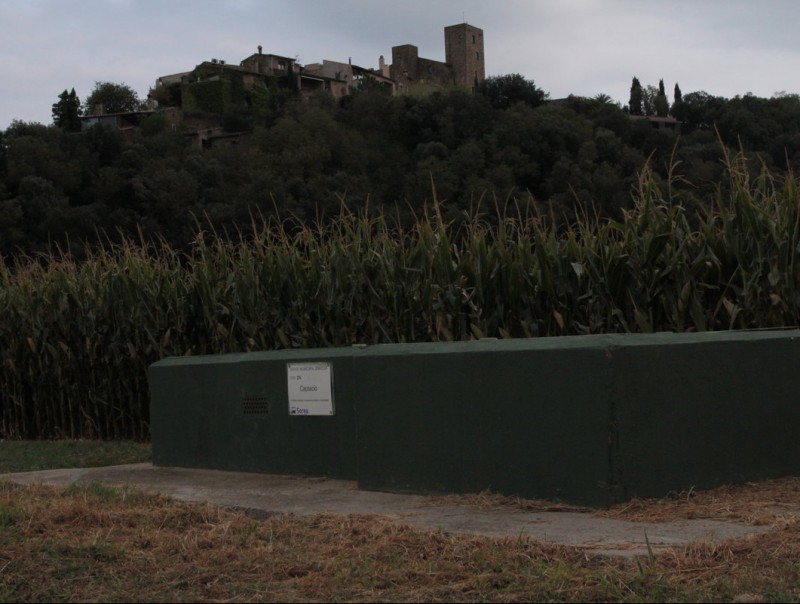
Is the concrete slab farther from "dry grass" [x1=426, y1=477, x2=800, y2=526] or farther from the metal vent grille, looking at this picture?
the metal vent grille

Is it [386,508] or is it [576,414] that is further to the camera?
[386,508]

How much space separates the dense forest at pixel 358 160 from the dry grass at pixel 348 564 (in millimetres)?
21945

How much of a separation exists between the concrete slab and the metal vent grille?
1.77 feet

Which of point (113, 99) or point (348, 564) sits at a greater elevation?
point (113, 99)

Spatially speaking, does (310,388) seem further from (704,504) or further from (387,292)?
(704,504)

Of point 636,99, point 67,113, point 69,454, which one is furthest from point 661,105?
point 69,454

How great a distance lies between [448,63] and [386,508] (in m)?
132

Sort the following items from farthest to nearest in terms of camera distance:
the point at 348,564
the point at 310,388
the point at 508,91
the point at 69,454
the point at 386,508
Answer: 1. the point at 508,91
2. the point at 69,454
3. the point at 310,388
4. the point at 386,508
5. the point at 348,564

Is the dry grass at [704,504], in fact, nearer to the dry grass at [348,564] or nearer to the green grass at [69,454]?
the dry grass at [348,564]

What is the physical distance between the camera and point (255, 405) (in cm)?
839

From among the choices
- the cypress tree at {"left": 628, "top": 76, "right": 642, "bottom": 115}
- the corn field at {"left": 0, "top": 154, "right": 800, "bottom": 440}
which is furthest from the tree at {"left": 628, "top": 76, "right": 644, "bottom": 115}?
the corn field at {"left": 0, "top": 154, "right": 800, "bottom": 440}

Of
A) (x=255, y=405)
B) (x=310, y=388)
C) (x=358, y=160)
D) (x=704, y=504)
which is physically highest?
(x=358, y=160)

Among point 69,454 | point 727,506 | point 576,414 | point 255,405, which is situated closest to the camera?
point 727,506

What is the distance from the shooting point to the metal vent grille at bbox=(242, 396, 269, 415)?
8.29 meters
